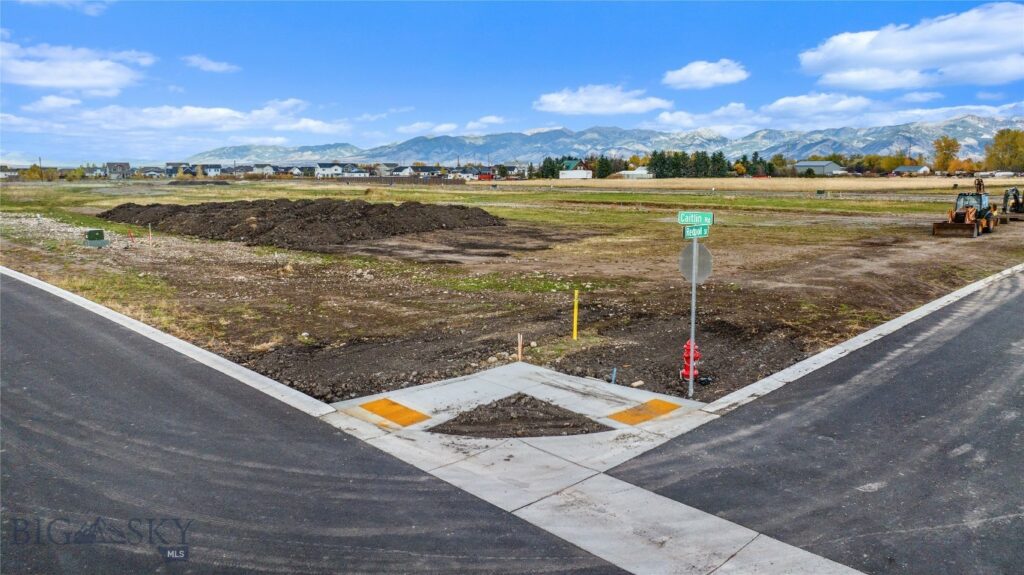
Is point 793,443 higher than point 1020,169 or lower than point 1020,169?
lower

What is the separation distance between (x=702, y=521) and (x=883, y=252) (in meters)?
25.8

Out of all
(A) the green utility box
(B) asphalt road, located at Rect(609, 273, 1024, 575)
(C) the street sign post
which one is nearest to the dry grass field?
(A) the green utility box

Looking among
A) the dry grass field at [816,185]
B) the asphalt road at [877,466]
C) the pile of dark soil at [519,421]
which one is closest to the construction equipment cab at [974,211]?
the asphalt road at [877,466]

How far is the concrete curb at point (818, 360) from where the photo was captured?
9.38 metres

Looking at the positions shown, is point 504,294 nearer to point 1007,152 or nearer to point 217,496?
point 217,496

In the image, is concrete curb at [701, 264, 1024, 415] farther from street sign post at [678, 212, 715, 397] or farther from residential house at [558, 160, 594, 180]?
residential house at [558, 160, 594, 180]

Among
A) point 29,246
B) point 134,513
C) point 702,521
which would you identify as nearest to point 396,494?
point 134,513

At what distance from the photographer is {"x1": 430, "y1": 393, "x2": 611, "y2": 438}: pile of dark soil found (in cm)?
830

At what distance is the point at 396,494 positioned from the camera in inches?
257

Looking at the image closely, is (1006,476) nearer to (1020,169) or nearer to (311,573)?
(311,573)

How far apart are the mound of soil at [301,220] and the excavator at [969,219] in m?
25.6

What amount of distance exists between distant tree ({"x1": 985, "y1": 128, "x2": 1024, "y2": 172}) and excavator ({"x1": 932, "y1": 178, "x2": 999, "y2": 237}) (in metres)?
158

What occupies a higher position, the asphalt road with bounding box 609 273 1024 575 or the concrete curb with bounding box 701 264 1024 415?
the concrete curb with bounding box 701 264 1024 415

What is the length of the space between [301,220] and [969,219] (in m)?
36.5
